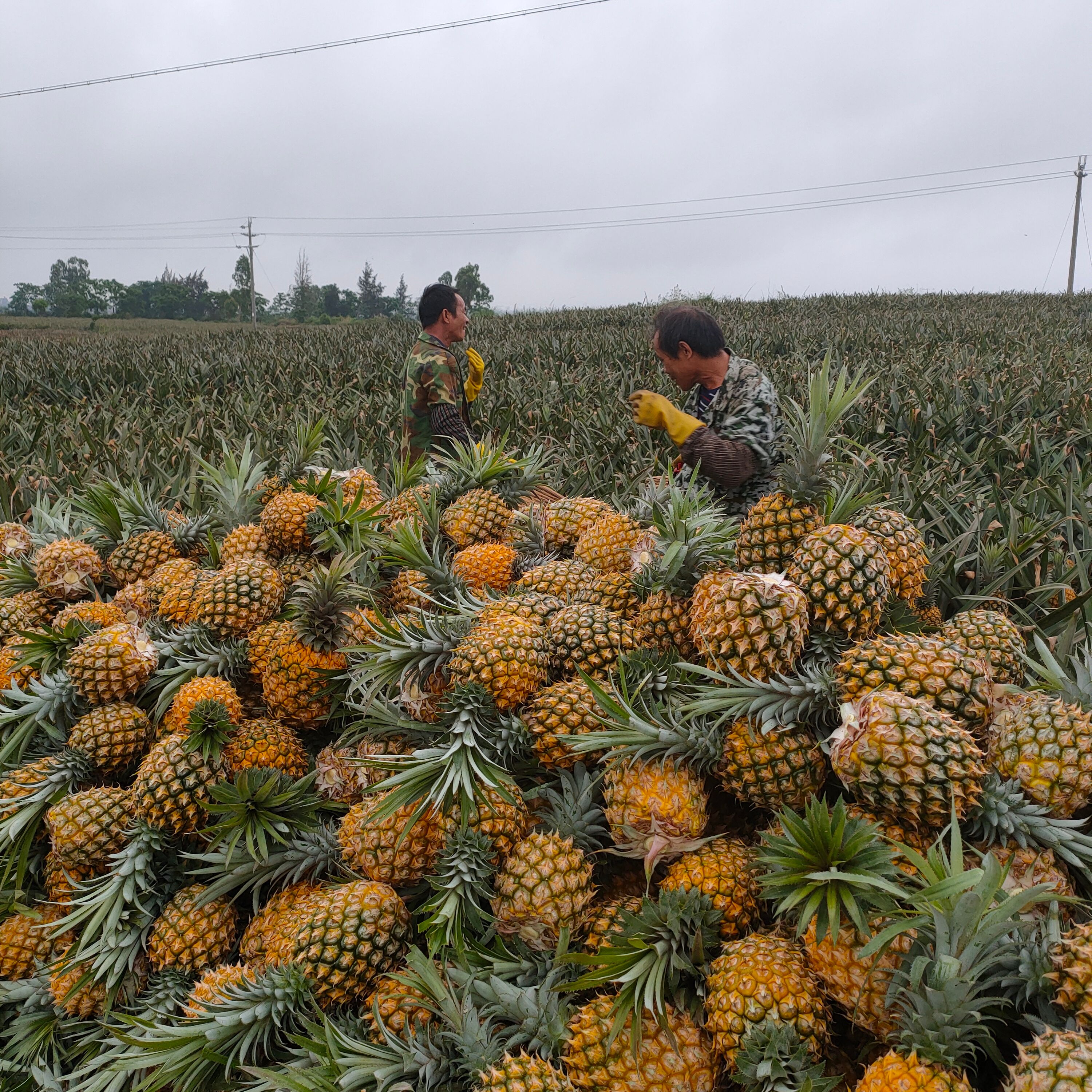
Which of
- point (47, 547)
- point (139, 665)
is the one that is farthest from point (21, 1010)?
point (47, 547)

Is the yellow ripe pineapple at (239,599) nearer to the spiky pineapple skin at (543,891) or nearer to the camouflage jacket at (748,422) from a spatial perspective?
the spiky pineapple skin at (543,891)

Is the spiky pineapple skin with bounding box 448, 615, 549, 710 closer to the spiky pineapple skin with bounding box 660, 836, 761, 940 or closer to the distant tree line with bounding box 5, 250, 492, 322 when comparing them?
the spiky pineapple skin with bounding box 660, 836, 761, 940

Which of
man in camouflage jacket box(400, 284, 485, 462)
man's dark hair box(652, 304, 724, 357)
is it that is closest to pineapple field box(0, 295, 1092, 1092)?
man's dark hair box(652, 304, 724, 357)

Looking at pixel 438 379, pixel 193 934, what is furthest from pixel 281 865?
pixel 438 379

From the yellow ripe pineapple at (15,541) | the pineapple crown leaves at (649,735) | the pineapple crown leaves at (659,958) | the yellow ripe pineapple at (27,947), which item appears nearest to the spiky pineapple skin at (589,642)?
the pineapple crown leaves at (649,735)

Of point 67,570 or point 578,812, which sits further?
point 67,570

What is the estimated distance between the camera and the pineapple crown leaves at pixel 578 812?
159 centimetres

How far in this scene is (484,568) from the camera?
7.31ft

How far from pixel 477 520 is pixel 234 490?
1.00 m

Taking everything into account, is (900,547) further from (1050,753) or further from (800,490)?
(1050,753)

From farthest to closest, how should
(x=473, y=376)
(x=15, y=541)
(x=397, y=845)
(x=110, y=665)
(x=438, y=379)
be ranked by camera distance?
(x=473, y=376) → (x=438, y=379) → (x=15, y=541) → (x=110, y=665) → (x=397, y=845)

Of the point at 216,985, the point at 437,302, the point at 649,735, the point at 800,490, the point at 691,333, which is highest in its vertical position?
the point at 437,302

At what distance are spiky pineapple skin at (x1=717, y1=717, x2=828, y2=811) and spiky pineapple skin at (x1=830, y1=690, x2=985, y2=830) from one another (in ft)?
0.33

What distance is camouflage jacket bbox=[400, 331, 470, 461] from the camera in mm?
4477
